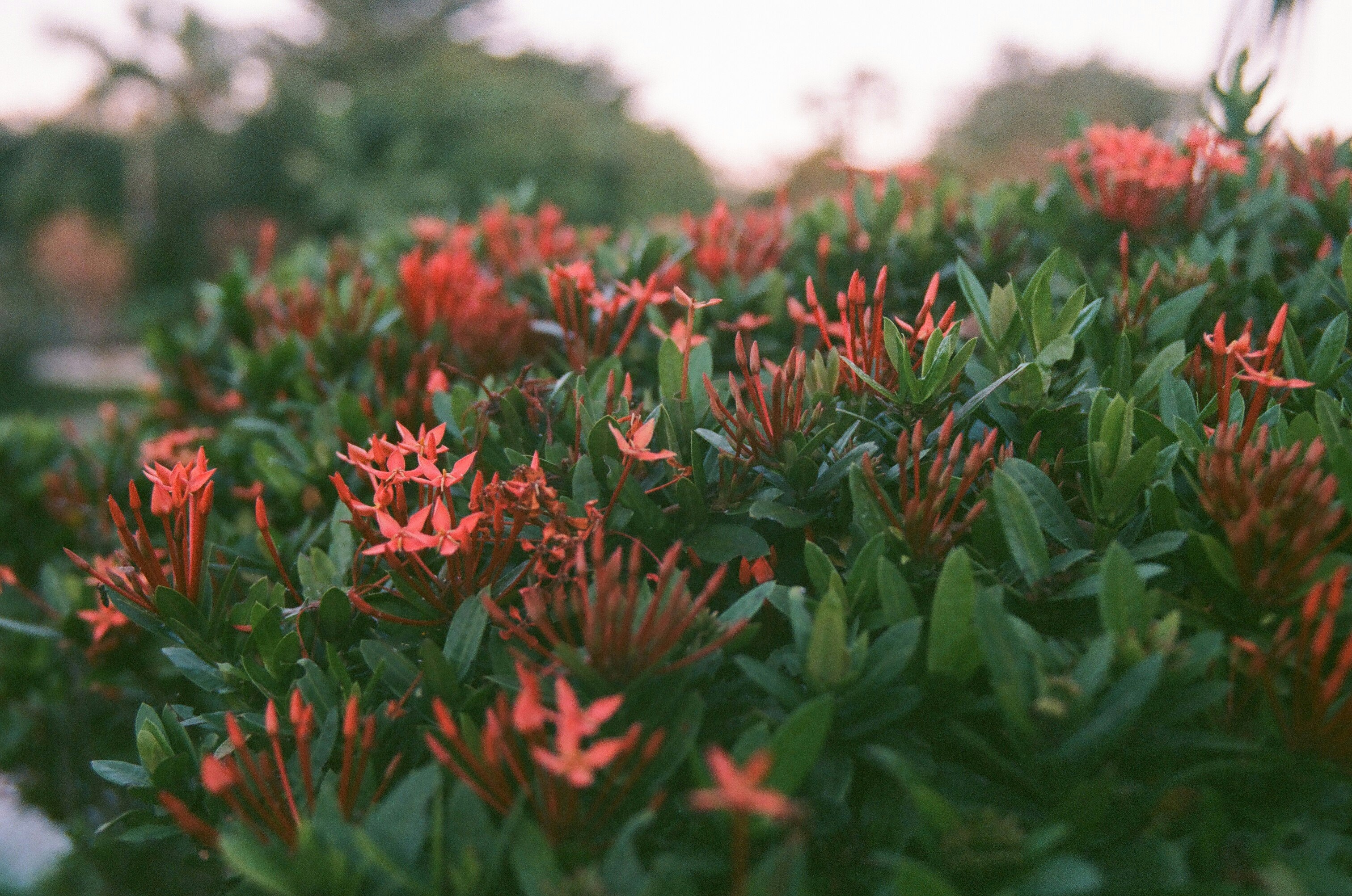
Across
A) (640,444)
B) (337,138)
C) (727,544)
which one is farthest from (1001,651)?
(337,138)

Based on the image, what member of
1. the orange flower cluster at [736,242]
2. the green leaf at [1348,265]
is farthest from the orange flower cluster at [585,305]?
the green leaf at [1348,265]

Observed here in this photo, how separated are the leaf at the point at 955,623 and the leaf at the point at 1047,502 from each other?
247mm

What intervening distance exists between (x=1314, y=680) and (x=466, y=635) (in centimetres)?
99

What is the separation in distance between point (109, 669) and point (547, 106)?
17.9m

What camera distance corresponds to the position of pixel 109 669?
7.00ft

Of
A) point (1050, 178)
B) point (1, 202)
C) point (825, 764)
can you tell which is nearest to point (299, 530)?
point (825, 764)

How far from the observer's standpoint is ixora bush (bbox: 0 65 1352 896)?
96cm

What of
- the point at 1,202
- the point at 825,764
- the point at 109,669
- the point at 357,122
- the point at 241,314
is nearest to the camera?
the point at 825,764

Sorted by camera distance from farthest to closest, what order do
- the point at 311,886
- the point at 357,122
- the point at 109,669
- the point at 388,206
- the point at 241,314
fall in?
the point at 357,122 < the point at 388,206 < the point at 241,314 < the point at 109,669 < the point at 311,886

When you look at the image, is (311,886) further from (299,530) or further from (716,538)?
(299,530)

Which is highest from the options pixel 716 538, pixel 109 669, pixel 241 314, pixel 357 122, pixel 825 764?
pixel 357 122

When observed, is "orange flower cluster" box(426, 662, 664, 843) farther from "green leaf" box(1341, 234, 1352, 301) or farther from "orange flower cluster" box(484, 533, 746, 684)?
"green leaf" box(1341, 234, 1352, 301)

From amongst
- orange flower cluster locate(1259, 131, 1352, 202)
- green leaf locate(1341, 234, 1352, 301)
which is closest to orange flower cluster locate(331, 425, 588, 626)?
green leaf locate(1341, 234, 1352, 301)

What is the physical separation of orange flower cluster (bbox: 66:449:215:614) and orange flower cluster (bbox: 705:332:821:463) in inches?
28.6
